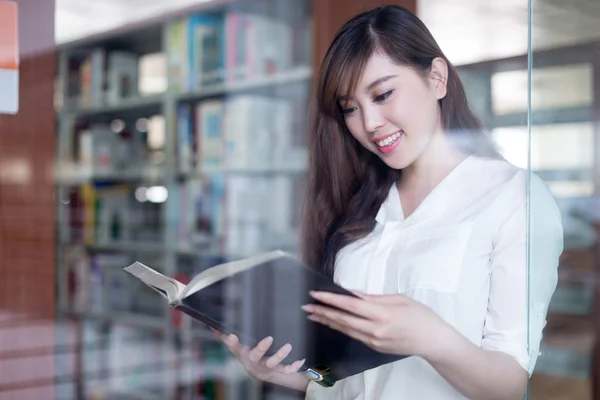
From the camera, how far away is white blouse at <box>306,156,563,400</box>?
0.90 m

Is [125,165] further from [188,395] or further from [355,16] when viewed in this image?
[355,16]

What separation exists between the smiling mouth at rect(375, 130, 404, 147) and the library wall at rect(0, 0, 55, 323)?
0.54 metres

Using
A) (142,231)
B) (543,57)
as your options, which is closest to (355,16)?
(543,57)

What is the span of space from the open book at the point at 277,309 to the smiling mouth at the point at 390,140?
207 mm

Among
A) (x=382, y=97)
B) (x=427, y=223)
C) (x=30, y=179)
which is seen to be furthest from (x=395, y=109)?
(x=30, y=179)

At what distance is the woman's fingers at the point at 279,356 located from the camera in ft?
2.86

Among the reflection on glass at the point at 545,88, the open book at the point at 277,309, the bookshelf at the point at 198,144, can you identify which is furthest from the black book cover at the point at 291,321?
the bookshelf at the point at 198,144

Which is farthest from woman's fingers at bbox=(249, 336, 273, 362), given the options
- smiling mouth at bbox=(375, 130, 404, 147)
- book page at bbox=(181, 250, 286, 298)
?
smiling mouth at bbox=(375, 130, 404, 147)

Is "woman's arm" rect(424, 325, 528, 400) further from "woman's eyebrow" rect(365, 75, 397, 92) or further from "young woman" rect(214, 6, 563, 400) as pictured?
"woman's eyebrow" rect(365, 75, 397, 92)

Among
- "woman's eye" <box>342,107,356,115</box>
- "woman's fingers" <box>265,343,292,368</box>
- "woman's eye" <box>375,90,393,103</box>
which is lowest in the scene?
"woman's fingers" <box>265,343,292,368</box>

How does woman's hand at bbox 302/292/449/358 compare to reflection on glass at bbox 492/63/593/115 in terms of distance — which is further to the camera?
reflection on glass at bbox 492/63/593/115

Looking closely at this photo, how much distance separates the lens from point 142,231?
2.13 meters

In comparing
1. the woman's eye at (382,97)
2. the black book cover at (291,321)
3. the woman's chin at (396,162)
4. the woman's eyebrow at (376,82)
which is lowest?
the black book cover at (291,321)

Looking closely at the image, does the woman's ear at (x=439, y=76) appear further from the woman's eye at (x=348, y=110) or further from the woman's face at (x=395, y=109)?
the woman's eye at (x=348, y=110)
